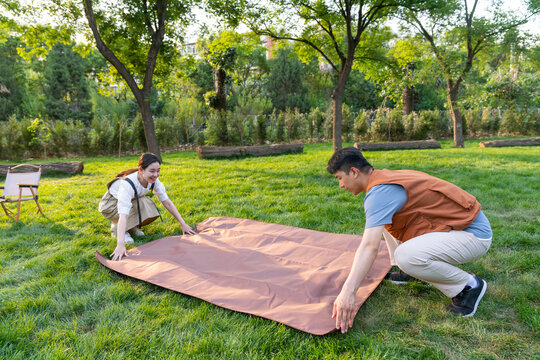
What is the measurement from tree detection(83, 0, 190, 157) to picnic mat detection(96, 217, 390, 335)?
7.36m

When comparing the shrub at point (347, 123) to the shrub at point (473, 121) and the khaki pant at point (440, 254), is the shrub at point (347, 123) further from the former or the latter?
the khaki pant at point (440, 254)

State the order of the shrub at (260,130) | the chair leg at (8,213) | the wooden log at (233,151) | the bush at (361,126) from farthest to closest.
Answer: the bush at (361,126) < the shrub at (260,130) < the wooden log at (233,151) < the chair leg at (8,213)

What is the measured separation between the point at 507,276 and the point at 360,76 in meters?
32.9

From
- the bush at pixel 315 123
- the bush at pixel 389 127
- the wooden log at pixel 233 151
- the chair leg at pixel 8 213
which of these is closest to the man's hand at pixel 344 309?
the chair leg at pixel 8 213

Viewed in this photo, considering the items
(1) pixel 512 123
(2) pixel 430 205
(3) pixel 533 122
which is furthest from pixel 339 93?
(3) pixel 533 122

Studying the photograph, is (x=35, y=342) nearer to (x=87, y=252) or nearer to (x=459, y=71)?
(x=87, y=252)

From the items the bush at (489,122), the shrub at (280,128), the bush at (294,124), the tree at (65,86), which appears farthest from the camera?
the tree at (65,86)

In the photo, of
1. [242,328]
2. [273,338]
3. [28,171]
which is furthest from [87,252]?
[28,171]

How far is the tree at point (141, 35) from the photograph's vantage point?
31.3 ft

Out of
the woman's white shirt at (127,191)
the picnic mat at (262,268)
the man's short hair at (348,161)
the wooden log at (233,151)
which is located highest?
the man's short hair at (348,161)

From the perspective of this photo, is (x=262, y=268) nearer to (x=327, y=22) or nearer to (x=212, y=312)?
(x=212, y=312)

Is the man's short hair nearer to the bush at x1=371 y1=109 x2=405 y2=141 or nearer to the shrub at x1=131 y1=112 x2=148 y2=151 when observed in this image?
the shrub at x1=131 y1=112 x2=148 y2=151

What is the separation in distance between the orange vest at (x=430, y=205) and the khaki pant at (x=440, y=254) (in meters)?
0.06

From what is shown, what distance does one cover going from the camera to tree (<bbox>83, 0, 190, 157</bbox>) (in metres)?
9.55
